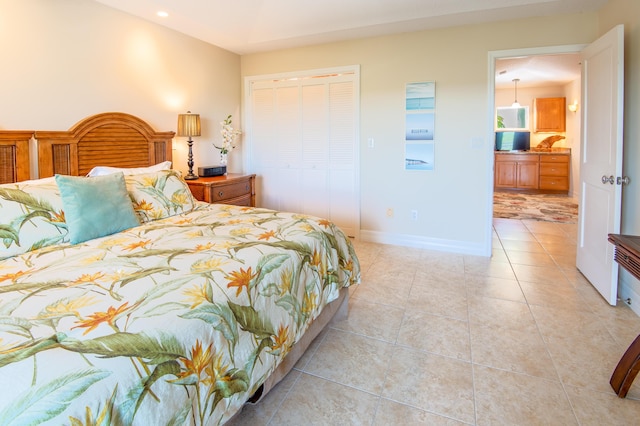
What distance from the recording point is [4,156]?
2.46 meters

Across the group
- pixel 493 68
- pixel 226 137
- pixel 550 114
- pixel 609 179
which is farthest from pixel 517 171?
pixel 226 137

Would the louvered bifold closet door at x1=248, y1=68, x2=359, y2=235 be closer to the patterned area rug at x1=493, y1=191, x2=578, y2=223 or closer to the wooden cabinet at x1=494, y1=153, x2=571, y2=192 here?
the patterned area rug at x1=493, y1=191, x2=578, y2=223

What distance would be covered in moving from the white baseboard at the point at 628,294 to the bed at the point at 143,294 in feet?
6.60

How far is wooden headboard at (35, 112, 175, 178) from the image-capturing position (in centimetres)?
269

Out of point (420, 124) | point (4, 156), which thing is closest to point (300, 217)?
point (4, 156)

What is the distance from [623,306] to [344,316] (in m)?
2.09

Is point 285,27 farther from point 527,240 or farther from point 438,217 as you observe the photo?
point 527,240

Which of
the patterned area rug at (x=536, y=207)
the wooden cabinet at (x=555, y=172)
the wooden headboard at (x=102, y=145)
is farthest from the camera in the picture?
the wooden cabinet at (x=555, y=172)

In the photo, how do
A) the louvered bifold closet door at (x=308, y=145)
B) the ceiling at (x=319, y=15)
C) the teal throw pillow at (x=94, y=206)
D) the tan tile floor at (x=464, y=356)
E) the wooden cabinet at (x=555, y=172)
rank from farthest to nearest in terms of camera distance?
the wooden cabinet at (x=555, y=172)
the louvered bifold closet door at (x=308, y=145)
the ceiling at (x=319, y=15)
the teal throw pillow at (x=94, y=206)
the tan tile floor at (x=464, y=356)

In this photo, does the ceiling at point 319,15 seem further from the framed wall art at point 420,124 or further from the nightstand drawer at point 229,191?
the nightstand drawer at point 229,191

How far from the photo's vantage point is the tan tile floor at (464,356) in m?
1.67

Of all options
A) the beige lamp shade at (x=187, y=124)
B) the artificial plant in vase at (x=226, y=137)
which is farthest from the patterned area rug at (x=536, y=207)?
the beige lamp shade at (x=187, y=124)

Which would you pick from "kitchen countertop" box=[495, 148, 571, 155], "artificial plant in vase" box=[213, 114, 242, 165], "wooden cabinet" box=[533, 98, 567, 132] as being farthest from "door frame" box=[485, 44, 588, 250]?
"wooden cabinet" box=[533, 98, 567, 132]

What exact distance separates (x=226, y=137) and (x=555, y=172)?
7.17 m
